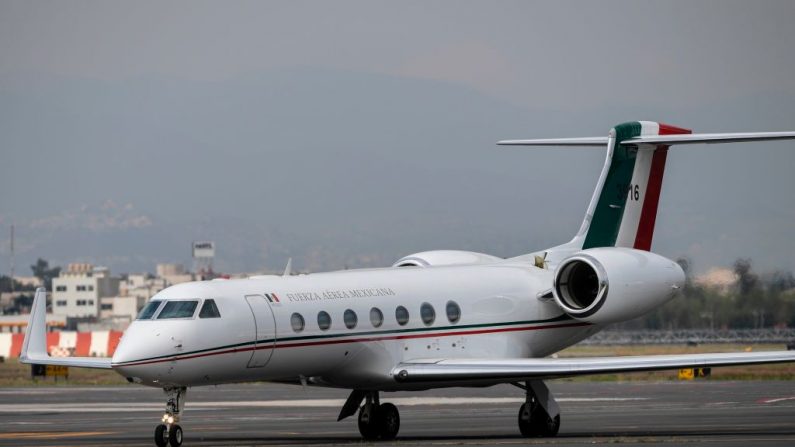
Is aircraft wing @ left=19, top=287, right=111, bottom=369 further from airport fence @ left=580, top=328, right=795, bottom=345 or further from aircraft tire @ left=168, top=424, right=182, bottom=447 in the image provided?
airport fence @ left=580, top=328, right=795, bottom=345

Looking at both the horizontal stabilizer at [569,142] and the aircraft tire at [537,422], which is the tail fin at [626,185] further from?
the aircraft tire at [537,422]

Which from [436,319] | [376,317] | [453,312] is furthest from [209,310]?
[453,312]

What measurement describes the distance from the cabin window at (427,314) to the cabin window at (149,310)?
17.8ft

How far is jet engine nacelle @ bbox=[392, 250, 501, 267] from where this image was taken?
→ 32.2 metres

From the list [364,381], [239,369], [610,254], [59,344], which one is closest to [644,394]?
[610,254]

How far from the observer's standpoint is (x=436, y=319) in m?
28.7

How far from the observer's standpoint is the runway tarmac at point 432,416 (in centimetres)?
2666

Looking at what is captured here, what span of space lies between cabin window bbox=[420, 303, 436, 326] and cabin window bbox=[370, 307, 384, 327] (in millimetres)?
1058

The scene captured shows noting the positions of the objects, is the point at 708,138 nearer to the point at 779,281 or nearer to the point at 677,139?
the point at 677,139

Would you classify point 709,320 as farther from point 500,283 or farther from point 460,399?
point 500,283

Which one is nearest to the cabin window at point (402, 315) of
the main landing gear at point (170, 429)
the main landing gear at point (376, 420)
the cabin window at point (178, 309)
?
the main landing gear at point (376, 420)

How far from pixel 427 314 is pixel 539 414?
2.80 metres

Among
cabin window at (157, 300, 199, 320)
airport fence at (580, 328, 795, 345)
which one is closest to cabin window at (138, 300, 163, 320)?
cabin window at (157, 300, 199, 320)

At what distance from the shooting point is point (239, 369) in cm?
2562
